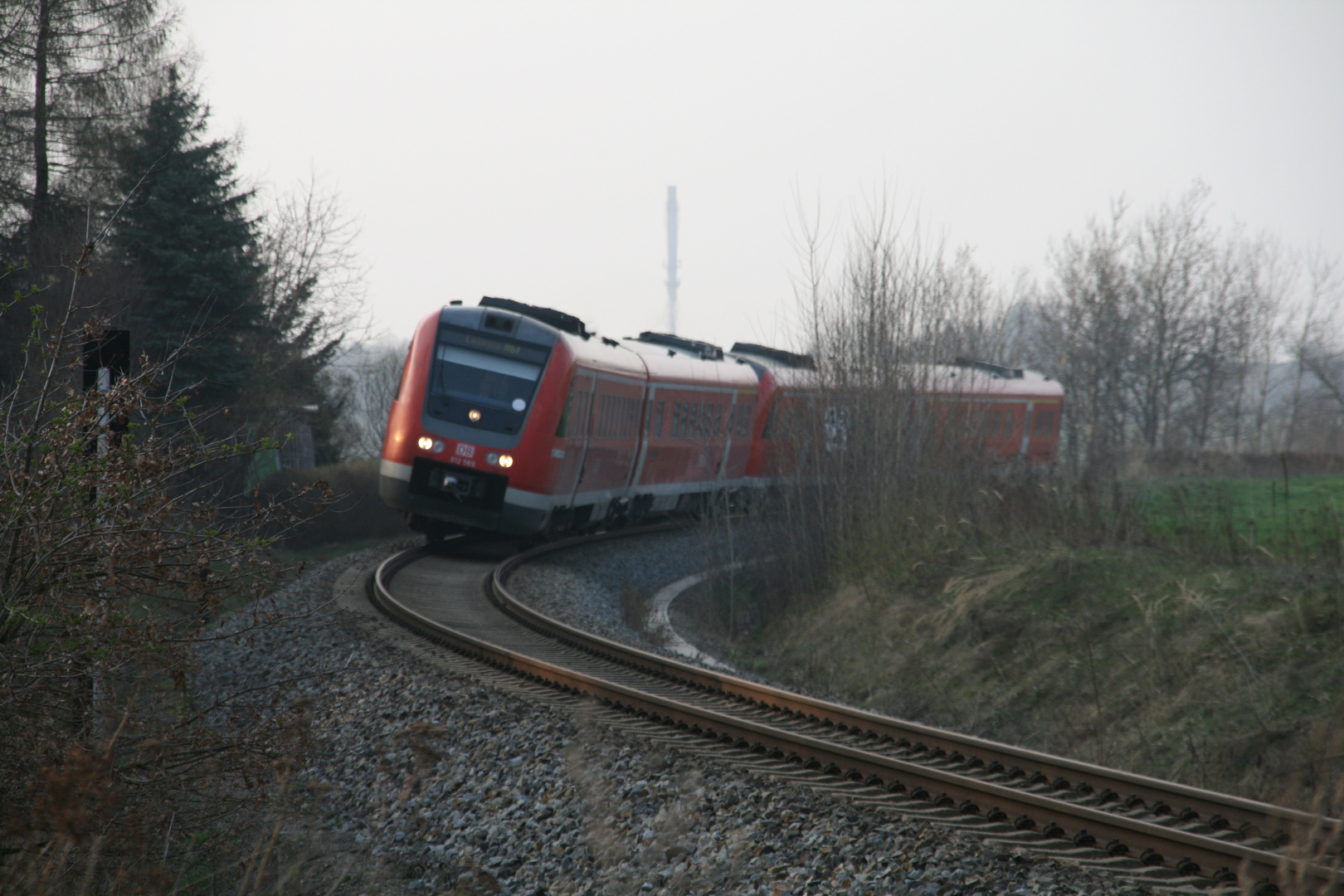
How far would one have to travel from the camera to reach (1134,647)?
31.2ft

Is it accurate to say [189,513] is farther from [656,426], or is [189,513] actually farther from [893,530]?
[656,426]

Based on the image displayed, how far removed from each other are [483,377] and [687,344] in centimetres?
814

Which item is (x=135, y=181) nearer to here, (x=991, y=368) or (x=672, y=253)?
(x=991, y=368)

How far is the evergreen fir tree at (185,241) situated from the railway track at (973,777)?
11.6 metres

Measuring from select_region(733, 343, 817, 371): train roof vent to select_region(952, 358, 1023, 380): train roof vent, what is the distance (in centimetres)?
306

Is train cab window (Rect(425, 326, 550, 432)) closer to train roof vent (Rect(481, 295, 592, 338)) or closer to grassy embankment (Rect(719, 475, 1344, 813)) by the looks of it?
train roof vent (Rect(481, 295, 592, 338))

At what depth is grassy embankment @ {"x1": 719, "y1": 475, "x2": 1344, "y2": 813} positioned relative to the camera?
302 inches

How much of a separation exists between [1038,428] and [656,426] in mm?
11805

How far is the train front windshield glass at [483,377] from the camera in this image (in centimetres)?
1477

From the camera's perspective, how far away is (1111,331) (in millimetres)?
42656

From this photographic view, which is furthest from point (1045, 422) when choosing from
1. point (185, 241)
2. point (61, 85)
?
point (61, 85)

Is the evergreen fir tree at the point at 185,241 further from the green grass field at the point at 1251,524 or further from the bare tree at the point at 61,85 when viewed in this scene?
the green grass field at the point at 1251,524

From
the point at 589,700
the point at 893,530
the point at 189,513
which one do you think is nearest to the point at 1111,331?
the point at 893,530

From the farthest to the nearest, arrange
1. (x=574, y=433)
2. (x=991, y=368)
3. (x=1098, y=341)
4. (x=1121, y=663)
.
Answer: (x=1098, y=341) < (x=991, y=368) < (x=574, y=433) < (x=1121, y=663)
